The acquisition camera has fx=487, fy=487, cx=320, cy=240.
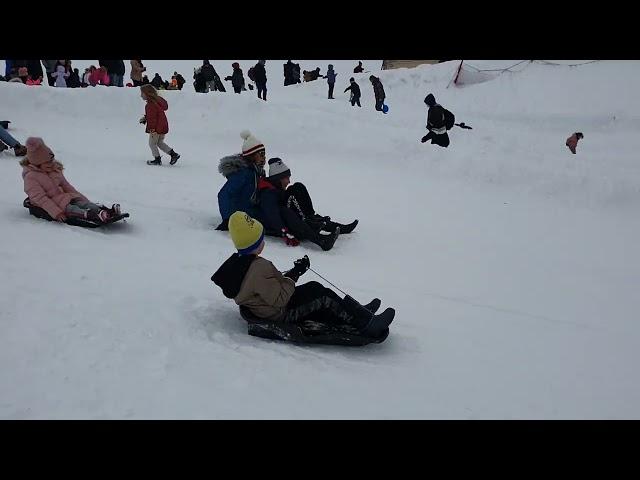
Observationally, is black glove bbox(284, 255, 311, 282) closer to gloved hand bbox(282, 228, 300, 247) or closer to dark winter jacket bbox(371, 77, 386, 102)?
gloved hand bbox(282, 228, 300, 247)

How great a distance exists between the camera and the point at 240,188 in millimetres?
6023

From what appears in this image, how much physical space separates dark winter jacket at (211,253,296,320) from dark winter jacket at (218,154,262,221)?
2451 millimetres

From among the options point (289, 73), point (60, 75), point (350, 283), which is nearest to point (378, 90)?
point (289, 73)

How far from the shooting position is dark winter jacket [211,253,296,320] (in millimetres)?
3531

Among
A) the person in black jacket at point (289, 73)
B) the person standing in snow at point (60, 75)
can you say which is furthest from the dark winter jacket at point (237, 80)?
the person in black jacket at point (289, 73)

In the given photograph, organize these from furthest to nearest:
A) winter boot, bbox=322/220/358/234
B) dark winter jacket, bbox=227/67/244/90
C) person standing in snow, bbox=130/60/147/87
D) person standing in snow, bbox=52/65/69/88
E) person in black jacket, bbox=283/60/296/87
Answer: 1. person in black jacket, bbox=283/60/296/87
2. dark winter jacket, bbox=227/67/244/90
3. person standing in snow, bbox=130/60/147/87
4. person standing in snow, bbox=52/65/69/88
5. winter boot, bbox=322/220/358/234

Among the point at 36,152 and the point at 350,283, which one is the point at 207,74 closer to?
the point at 36,152

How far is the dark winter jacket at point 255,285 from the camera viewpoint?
3.53m

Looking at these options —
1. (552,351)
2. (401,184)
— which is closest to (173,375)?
(552,351)

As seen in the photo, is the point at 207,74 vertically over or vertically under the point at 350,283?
over

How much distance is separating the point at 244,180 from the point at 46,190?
2245mm

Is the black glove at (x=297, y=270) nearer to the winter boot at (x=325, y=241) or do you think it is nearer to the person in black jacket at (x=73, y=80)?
A: the winter boot at (x=325, y=241)

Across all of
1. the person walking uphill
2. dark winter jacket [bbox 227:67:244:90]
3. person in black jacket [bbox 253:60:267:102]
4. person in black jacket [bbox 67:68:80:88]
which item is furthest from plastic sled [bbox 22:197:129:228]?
person in black jacket [bbox 67:68:80:88]

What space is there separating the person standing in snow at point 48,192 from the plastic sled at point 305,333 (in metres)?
2.81
